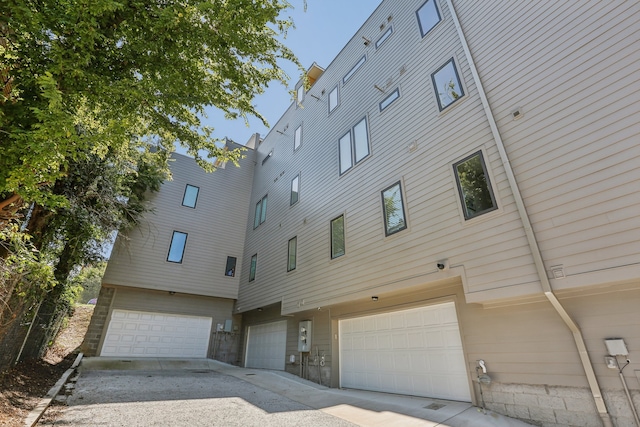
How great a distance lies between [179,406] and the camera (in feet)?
17.8

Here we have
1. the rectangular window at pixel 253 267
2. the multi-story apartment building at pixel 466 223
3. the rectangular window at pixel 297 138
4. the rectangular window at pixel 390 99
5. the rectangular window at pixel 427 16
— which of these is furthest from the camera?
the rectangular window at pixel 253 267

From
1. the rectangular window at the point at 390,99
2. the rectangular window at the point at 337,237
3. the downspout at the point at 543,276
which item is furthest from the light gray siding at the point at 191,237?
the downspout at the point at 543,276

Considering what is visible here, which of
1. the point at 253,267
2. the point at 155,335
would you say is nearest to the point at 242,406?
the point at 253,267

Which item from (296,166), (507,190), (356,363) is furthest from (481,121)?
(296,166)

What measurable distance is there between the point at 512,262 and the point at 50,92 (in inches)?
251

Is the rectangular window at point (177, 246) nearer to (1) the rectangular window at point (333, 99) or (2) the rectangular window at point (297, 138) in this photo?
(2) the rectangular window at point (297, 138)

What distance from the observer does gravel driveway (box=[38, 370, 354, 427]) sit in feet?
15.2

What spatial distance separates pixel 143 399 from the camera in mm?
5824

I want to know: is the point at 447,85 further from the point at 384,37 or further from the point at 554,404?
the point at 554,404

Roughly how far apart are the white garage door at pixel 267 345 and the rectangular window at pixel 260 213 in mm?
4592

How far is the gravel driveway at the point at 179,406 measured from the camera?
4.62m

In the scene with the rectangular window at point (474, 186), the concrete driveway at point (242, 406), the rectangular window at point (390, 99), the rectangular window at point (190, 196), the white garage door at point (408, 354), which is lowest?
the concrete driveway at point (242, 406)

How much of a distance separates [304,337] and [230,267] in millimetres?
6349

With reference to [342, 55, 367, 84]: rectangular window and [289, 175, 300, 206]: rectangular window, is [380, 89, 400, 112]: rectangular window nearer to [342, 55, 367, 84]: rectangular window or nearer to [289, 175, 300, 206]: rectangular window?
[342, 55, 367, 84]: rectangular window
